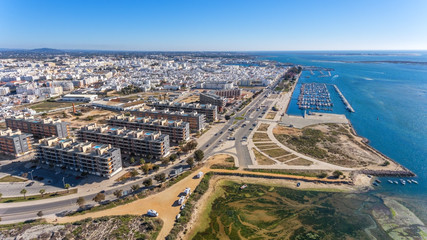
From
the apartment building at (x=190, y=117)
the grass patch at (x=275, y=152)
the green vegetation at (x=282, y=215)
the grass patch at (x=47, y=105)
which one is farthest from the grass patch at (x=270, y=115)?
the grass patch at (x=47, y=105)

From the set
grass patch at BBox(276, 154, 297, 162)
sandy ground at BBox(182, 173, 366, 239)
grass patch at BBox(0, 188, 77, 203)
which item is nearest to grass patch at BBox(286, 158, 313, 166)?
grass patch at BBox(276, 154, 297, 162)

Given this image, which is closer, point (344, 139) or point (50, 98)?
point (344, 139)

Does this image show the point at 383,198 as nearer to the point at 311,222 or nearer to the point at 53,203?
the point at 311,222

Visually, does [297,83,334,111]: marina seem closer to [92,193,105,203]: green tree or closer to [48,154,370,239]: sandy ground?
[48,154,370,239]: sandy ground

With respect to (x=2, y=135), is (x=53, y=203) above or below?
below

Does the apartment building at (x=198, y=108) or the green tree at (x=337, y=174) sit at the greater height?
the apartment building at (x=198, y=108)

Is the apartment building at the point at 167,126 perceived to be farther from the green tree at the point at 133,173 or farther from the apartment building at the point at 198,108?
the apartment building at the point at 198,108

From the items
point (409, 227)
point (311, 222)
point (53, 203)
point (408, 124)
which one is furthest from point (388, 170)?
point (53, 203)
